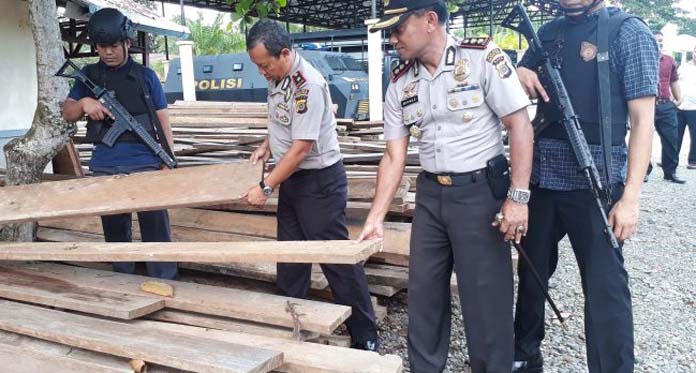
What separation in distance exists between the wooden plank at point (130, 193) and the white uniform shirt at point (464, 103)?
1014 mm

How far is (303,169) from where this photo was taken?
314cm

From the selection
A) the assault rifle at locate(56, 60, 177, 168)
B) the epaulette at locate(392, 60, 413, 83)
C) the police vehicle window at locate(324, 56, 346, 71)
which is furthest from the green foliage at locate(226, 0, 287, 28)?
the police vehicle window at locate(324, 56, 346, 71)

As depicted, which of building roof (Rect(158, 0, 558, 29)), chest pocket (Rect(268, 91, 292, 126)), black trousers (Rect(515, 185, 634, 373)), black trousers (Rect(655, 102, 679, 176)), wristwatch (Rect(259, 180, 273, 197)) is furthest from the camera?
building roof (Rect(158, 0, 558, 29))

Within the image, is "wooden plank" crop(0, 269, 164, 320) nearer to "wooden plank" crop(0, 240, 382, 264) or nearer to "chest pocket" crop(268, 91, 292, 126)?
"wooden plank" crop(0, 240, 382, 264)

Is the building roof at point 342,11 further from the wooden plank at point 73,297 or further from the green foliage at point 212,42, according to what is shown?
the wooden plank at point 73,297

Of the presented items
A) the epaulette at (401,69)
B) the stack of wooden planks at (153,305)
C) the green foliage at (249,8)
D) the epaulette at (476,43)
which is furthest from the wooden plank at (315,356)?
the green foliage at (249,8)

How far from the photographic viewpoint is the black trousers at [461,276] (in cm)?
239

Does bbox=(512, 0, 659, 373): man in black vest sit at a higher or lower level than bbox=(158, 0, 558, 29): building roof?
lower

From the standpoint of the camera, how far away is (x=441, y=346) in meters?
2.64

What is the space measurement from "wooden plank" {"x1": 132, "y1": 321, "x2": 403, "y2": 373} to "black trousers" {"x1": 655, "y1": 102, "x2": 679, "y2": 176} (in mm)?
6994

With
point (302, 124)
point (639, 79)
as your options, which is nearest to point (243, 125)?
point (302, 124)

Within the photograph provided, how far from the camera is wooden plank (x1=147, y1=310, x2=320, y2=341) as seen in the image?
2676 millimetres

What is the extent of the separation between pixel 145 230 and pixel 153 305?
2.77 feet

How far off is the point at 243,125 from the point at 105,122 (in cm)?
351
